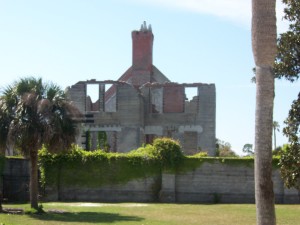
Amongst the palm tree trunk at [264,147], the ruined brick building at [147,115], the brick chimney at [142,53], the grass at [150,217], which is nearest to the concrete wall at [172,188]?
the grass at [150,217]

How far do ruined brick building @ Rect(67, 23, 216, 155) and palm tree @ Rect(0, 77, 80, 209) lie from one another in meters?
24.1

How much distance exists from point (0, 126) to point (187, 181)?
14.1 metres

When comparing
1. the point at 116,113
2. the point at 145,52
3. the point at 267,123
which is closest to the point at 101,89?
the point at 116,113

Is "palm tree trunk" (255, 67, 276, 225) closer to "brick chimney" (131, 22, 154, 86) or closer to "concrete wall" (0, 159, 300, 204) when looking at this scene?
"concrete wall" (0, 159, 300, 204)

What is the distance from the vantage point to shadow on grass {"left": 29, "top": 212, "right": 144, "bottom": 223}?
769 inches

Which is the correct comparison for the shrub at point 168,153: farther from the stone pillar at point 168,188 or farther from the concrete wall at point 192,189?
the concrete wall at point 192,189

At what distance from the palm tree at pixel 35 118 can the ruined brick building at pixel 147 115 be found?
950 inches

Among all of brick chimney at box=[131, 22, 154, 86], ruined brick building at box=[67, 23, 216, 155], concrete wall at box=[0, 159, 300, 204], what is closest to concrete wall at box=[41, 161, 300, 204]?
concrete wall at box=[0, 159, 300, 204]

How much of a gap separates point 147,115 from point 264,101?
41.1 m

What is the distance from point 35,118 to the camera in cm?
2145

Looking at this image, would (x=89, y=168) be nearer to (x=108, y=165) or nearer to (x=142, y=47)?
(x=108, y=165)

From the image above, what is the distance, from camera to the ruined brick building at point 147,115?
47.7 metres

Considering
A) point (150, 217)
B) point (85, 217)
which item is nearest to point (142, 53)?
point (150, 217)

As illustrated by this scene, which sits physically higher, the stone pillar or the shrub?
the shrub
